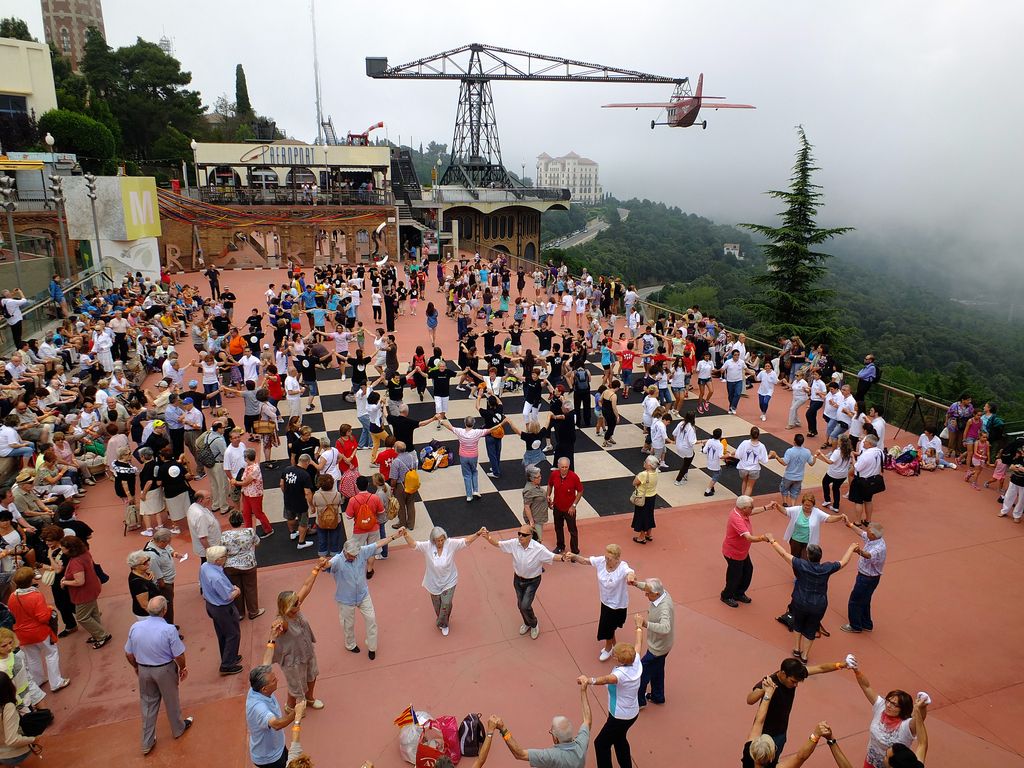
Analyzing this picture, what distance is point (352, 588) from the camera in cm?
665

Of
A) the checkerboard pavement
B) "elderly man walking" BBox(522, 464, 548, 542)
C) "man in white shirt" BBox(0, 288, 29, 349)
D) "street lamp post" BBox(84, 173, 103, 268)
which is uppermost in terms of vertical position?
"street lamp post" BBox(84, 173, 103, 268)

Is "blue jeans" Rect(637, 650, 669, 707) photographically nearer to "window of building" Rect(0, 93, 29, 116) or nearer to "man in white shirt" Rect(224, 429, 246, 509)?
"man in white shirt" Rect(224, 429, 246, 509)

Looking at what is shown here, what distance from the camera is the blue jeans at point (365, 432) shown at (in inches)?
479

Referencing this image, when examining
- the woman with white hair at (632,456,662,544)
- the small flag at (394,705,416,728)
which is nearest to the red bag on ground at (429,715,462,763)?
the small flag at (394,705,416,728)

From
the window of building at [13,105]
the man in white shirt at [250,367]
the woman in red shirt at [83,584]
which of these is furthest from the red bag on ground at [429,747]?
the window of building at [13,105]

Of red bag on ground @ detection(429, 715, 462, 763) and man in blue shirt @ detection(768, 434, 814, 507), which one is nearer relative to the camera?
red bag on ground @ detection(429, 715, 462, 763)

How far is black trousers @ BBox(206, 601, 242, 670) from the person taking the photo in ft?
21.1

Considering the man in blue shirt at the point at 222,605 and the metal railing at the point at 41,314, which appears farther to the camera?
the metal railing at the point at 41,314

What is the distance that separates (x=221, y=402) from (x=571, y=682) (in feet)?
35.7

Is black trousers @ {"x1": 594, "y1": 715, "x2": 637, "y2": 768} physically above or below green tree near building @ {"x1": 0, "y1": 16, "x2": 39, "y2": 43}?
below

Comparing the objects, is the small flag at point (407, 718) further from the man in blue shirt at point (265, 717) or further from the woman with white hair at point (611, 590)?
the woman with white hair at point (611, 590)

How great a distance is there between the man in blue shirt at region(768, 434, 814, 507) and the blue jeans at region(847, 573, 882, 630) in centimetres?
241

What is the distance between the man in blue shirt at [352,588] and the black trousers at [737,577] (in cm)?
410

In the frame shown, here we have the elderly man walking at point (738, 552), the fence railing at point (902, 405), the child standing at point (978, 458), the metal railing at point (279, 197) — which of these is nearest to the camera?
the elderly man walking at point (738, 552)
